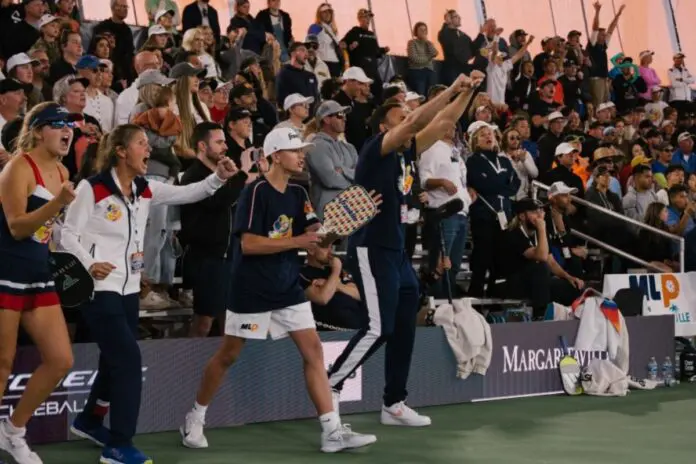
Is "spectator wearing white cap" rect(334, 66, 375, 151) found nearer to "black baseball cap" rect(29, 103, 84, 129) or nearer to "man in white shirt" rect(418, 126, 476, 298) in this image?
"man in white shirt" rect(418, 126, 476, 298)

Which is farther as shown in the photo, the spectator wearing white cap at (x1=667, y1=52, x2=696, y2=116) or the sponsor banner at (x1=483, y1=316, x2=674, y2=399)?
the spectator wearing white cap at (x1=667, y1=52, x2=696, y2=116)

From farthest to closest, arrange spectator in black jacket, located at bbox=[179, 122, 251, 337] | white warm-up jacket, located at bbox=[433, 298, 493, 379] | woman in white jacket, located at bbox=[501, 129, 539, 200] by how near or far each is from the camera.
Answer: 1. woman in white jacket, located at bbox=[501, 129, 539, 200]
2. white warm-up jacket, located at bbox=[433, 298, 493, 379]
3. spectator in black jacket, located at bbox=[179, 122, 251, 337]

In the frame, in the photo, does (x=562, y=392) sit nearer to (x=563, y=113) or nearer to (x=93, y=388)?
(x=93, y=388)

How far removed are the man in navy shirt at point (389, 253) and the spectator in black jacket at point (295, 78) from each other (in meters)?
6.45

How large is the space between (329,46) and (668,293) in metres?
A: 6.68

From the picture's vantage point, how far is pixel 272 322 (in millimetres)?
7672

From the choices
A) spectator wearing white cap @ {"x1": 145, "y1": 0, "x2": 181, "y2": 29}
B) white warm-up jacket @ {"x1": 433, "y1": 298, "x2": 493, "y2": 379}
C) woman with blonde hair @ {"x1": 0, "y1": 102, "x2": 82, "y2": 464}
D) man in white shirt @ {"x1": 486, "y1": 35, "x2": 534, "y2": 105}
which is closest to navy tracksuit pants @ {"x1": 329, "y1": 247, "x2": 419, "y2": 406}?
white warm-up jacket @ {"x1": 433, "y1": 298, "x2": 493, "y2": 379}

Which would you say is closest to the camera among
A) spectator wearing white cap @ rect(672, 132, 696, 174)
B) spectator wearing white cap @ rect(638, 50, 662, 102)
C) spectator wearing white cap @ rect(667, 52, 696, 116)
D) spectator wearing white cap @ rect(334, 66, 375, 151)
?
spectator wearing white cap @ rect(334, 66, 375, 151)

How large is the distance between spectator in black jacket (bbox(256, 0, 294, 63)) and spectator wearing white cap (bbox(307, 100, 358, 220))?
18.5 ft

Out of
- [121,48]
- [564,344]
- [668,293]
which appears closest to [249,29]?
[121,48]

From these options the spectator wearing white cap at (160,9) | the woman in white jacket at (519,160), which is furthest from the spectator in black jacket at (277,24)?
the woman in white jacket at (519,160)

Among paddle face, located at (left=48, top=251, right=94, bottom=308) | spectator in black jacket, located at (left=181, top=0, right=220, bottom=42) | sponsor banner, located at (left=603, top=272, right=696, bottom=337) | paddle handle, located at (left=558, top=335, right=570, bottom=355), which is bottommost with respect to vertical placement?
paddle handle, located at (left=558, top=335, right=570, bottom=355)

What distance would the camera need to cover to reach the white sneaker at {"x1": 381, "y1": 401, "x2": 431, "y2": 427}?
346 inches

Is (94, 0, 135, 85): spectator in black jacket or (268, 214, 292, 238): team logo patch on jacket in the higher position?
(94, 0, 135, 85): spectator in black jacket
